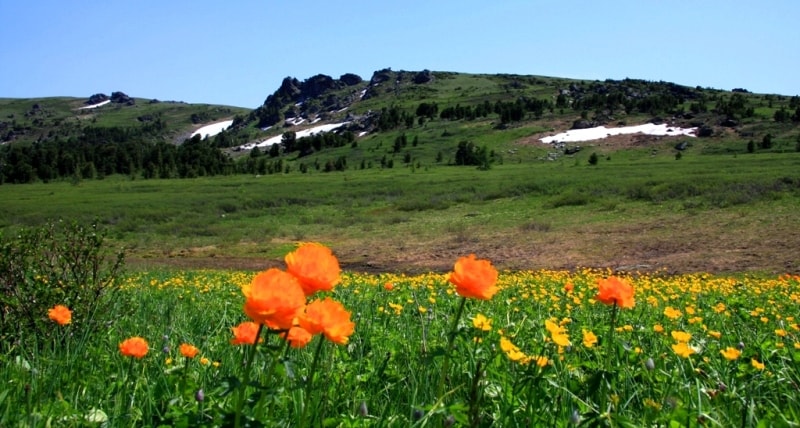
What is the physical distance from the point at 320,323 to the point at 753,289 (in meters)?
9.36

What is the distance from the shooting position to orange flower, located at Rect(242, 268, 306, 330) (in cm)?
126

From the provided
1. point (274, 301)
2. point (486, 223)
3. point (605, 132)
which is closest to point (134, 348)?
point (274, 301)

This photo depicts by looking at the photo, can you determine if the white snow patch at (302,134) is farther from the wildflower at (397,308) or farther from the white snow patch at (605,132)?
the wildflower at (397,308)

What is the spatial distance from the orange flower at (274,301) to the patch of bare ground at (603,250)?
1506 centimetres

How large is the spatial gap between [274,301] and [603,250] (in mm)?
20246

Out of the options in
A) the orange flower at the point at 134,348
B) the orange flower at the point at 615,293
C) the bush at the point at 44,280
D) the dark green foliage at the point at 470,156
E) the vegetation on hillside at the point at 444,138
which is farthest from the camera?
the vegetation on hillside at the point at 444,138

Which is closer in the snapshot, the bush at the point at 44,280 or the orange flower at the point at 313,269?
the orange flower at the point at 313,269

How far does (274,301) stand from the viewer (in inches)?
49.9

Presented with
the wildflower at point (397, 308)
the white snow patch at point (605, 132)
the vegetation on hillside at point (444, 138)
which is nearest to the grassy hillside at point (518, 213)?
the vegetation on hillside at point (444, 138)

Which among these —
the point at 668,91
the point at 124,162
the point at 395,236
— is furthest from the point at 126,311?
the point at 668,91

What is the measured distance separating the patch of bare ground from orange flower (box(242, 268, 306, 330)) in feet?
49.4

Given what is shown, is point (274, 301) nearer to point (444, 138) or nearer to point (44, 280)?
point (44, 280)

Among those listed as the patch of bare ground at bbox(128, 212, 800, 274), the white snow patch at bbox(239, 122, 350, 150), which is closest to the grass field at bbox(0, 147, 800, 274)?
the patch of bare ground at bbox(128, 212, 800, 274)

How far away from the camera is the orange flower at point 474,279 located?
176cm
